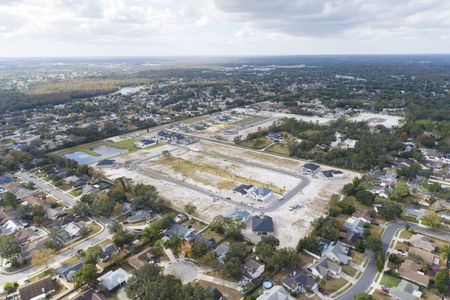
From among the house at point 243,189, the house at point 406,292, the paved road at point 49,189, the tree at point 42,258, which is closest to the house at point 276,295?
the house at point 406,292

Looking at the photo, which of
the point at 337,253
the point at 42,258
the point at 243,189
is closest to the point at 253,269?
the point at 337,253

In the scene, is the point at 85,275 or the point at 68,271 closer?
the point at 85,275

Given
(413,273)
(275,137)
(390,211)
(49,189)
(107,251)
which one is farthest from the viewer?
(275,137)

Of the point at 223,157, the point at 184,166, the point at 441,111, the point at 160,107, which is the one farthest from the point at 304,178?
the point at 160,107

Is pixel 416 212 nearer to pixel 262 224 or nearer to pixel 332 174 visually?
pixel 332 174

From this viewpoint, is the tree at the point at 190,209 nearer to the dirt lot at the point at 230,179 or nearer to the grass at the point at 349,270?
the dirt lot at the point at 230,179

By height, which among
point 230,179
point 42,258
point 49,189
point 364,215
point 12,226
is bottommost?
point 49,189

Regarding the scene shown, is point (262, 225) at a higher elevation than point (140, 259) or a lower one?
higher

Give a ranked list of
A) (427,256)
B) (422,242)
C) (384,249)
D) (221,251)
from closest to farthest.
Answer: (427,256) < (221,251) < (384,249) < (422,242)

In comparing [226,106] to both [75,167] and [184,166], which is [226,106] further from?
[75,167]
